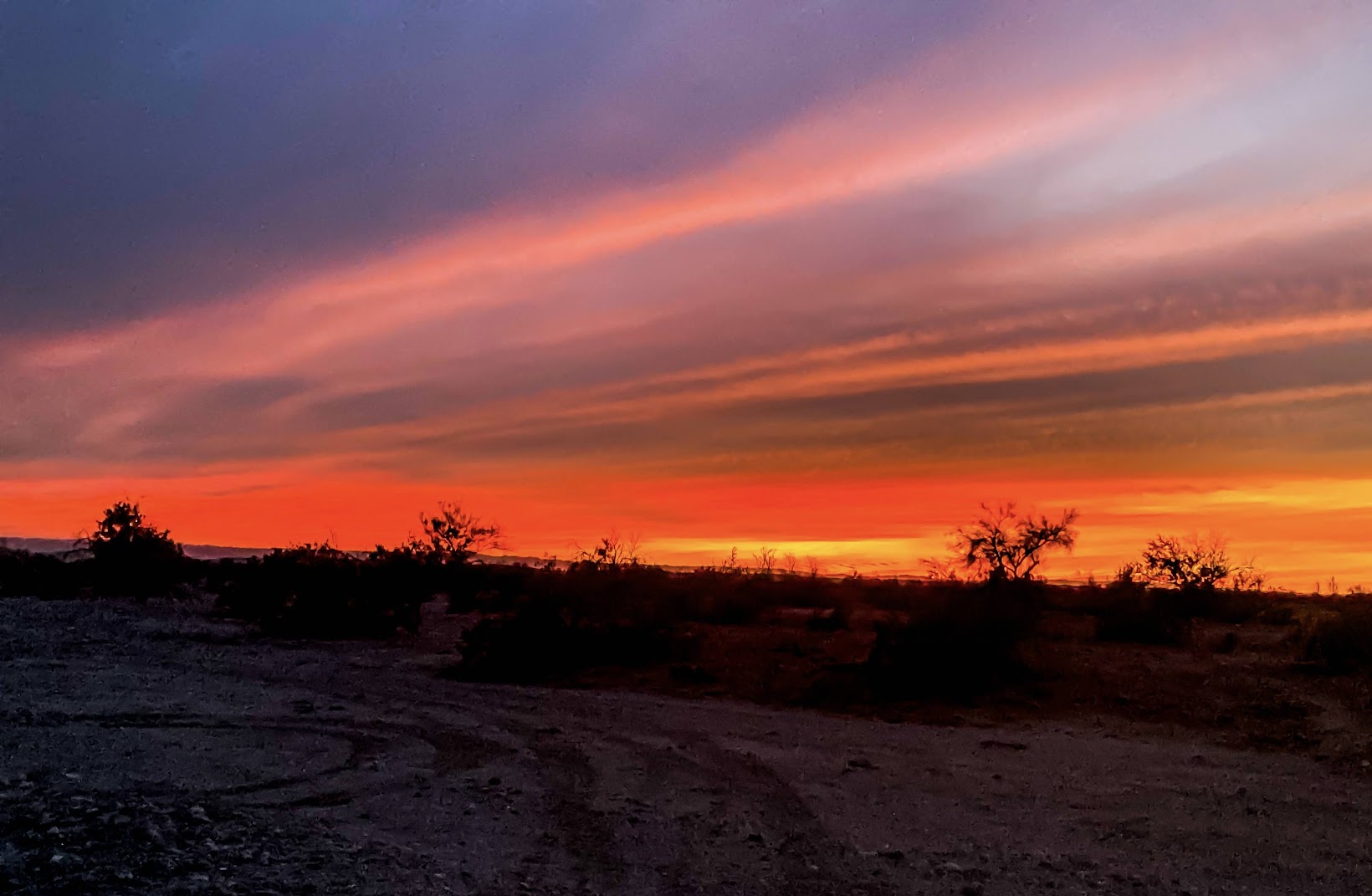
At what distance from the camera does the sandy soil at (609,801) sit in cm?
802

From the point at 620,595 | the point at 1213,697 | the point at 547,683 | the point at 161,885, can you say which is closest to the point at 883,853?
the point at 161,885

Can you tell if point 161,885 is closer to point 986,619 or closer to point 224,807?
point 224,807

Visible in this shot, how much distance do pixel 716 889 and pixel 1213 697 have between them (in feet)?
38.0

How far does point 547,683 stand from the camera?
765 inches

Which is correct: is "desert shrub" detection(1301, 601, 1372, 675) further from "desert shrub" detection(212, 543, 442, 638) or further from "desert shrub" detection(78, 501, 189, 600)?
"desert shrub" detection(78, 501, 189, 600)

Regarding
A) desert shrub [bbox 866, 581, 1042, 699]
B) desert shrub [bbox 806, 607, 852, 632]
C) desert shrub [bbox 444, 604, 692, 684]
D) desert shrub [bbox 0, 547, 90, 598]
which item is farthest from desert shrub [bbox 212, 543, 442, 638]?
desert shrub [bbox 866, 581, 1042, 699]

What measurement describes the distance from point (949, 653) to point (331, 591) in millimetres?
16122

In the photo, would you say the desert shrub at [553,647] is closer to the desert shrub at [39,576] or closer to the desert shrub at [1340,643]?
the desert shrub at [1340,643]

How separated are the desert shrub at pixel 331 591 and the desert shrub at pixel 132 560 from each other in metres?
2.12

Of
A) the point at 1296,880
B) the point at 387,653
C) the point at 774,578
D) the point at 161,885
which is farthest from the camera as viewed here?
the point at 774,578

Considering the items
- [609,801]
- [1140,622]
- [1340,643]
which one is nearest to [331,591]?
[1140,622]

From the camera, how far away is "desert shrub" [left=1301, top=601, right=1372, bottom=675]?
17844mm

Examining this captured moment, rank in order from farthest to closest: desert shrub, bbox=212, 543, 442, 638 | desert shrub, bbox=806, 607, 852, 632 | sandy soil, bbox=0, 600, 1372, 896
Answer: desert shrub, bbox=212, 543, 442, 638
desert shrub, bbox=806, 607, 852, 632
sandy soil, bbox=0, 600, 1372, 896

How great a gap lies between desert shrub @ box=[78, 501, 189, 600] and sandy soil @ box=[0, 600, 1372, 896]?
19.7 meters
